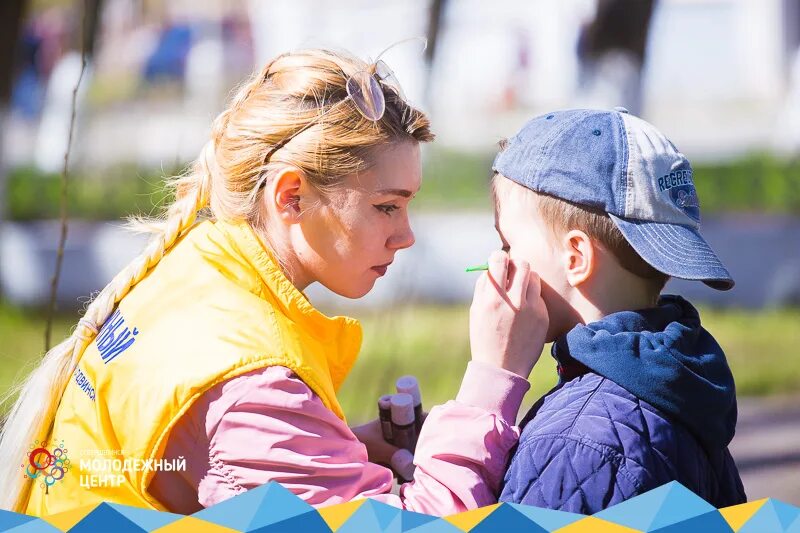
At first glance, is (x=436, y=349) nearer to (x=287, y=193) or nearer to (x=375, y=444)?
(x=375, y=444)

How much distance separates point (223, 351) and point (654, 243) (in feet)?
2.73

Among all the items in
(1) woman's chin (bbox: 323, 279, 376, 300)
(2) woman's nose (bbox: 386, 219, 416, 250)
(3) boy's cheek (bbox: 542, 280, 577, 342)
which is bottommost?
(1) woman's chin (bbox: 323, 279, 376, 300)

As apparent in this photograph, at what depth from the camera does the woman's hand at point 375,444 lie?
7.57ft

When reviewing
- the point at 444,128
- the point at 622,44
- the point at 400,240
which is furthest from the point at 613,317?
the point at 444,128

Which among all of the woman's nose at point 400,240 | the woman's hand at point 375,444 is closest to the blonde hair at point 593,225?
the woman's nose at point 400,240

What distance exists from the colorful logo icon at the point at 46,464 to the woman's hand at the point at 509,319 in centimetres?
84

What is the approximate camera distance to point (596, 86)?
730 cm

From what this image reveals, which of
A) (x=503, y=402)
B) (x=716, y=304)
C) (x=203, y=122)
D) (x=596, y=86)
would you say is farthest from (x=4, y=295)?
(x=503, y=402)

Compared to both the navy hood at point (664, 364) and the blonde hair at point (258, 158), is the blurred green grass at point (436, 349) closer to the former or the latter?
the blonde hair at point (258, 158)

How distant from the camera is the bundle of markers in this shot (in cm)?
226

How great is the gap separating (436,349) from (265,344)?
4370 millimetres

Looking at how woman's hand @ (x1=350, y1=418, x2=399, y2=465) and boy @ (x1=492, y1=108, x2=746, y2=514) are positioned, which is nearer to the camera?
boy @ (x1=492, y1=108, x2=746, y2=514)

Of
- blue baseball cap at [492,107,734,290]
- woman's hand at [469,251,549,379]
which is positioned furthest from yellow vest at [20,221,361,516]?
blue baseball cap at [492,107,734,290]

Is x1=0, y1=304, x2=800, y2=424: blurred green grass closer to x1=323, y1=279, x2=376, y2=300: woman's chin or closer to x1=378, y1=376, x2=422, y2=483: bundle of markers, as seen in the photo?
x1=378, y1=376, x2=422, y2=483: bundle of markers
